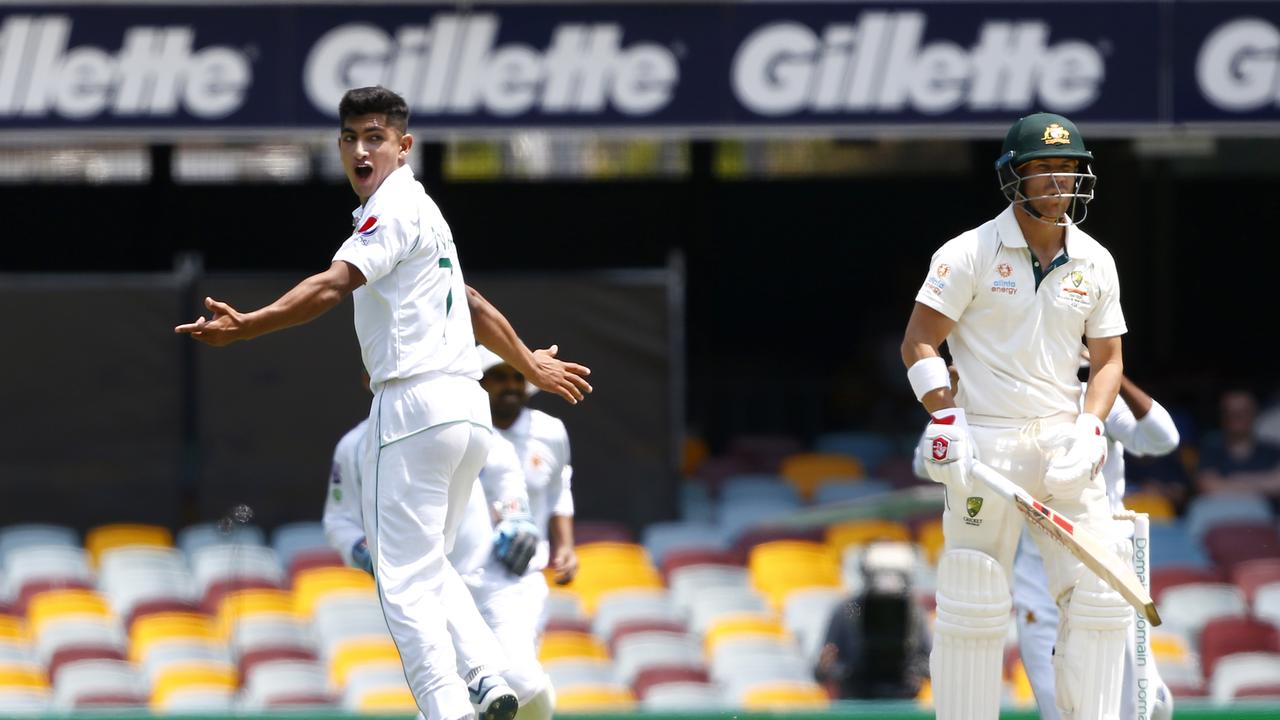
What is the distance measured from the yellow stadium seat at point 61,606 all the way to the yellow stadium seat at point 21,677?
43 cm

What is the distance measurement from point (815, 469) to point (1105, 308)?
23.2 feet

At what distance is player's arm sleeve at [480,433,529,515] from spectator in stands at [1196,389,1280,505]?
6588 millimetres

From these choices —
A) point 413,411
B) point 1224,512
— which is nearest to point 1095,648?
point 413,411

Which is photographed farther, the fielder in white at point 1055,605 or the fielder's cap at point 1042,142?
the fielder in white at point 1055,605

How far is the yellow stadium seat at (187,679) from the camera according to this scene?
8.99 meters

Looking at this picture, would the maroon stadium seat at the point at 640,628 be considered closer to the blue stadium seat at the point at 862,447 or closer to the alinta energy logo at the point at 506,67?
the alinta energy logo at the point at 506,67

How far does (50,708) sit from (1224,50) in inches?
291

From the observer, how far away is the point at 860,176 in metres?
15.6

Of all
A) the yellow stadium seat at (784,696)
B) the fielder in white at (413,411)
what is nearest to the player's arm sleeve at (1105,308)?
the fielder in white at (413,411)

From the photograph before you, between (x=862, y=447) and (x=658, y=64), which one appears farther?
(x=862, y=447)

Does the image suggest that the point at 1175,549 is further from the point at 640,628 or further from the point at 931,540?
the point at 640,628

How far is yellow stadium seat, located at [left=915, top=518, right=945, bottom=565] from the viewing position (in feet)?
35.9

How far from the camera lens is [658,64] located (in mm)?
11445

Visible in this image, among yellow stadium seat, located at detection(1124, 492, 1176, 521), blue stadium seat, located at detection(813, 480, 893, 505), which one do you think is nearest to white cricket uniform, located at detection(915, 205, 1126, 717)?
blue stadium seat, located at detection(813, 480, 893, 505)
